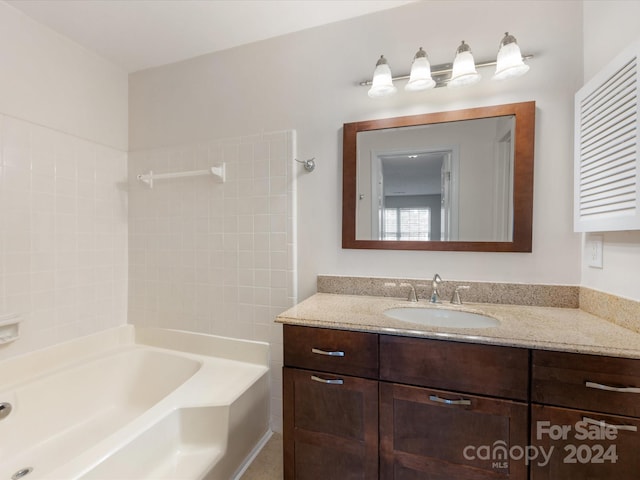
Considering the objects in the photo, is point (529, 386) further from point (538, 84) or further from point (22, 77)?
point (22, 77)

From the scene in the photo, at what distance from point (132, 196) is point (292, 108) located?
136 centimetres

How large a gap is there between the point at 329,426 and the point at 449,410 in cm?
48

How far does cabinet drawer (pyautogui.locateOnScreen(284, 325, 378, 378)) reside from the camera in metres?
1.16

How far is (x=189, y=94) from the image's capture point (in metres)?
2.05

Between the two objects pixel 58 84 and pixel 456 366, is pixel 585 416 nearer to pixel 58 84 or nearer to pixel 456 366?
pixel 456 366

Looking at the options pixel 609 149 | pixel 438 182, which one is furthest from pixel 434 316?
pixel 609 149

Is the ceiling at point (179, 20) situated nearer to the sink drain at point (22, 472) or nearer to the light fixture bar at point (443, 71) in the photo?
the light fixture bar at point (443, 71)

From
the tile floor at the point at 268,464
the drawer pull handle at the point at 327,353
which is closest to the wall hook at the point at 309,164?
the drawer pull handle at the point at 327,353

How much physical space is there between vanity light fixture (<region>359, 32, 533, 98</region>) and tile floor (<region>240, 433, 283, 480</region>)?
2033 millimetres

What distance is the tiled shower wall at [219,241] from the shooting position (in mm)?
1826

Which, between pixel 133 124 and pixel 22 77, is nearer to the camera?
pixel 22 77

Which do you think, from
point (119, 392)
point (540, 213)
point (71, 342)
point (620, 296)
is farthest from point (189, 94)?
point (620, 296)

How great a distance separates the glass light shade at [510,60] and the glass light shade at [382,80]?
1.57 ft

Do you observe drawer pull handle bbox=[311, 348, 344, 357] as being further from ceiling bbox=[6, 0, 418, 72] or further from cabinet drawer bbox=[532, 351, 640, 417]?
ceiling bbox=[6, 0, 418, 72]
